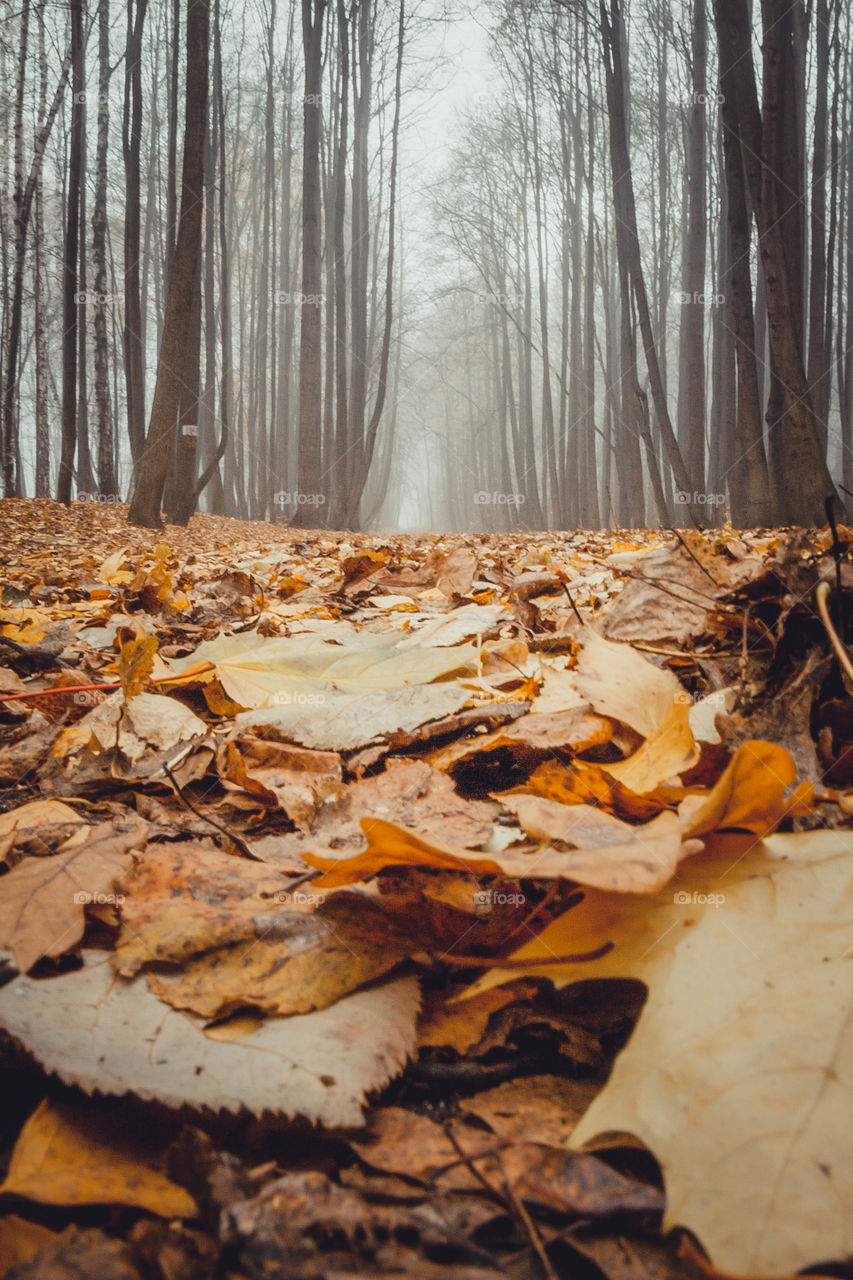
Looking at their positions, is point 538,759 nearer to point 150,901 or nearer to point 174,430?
point 150,901

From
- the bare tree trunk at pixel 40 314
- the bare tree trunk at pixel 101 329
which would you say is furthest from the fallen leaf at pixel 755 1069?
the bare tree trunk at pixel 40 314

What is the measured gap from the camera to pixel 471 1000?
56 centimetres

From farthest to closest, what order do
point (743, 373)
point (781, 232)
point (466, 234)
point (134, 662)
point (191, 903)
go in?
point (466, 234), point (743, 373), point (781, 232), point (134, 662), point (191, 903)

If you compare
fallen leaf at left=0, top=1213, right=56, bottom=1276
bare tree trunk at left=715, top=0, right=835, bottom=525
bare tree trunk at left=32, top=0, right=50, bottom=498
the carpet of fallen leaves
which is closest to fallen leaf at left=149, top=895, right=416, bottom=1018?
the carpet of fallen leaves

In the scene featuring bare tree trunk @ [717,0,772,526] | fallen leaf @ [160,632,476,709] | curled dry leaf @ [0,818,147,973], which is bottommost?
curled dry leaf @ [0,818,147,973]

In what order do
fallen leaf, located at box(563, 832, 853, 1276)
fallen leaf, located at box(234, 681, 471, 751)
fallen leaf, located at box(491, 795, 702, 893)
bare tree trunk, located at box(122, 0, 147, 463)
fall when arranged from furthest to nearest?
bare tree trunk, located at box(122, 0, 147, 463), fallen leaf, located at box(234, 681, 471, 751), fallen leaf, located at box(491, 795, 702, 893), fallen leaf, located at box(563, 832, 853, 1276)

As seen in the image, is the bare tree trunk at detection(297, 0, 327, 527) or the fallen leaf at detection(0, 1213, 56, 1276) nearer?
the fallen leaf at detection(0, 1213, 56, 1276)

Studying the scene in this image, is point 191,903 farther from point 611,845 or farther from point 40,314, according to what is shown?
point 40,314

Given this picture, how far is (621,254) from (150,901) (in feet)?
34.6

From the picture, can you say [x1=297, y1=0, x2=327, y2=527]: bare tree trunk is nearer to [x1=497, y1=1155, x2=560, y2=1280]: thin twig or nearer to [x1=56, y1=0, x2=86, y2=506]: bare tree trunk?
[x1=56, y1=0, x2=86, y2=506]: bare tree trunk

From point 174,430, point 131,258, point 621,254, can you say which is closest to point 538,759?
point 174,430

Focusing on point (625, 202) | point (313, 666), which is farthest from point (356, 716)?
point (625, 202)

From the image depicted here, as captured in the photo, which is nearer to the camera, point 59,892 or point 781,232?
point 59,892

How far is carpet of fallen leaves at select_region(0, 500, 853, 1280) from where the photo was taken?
0.37 meters
